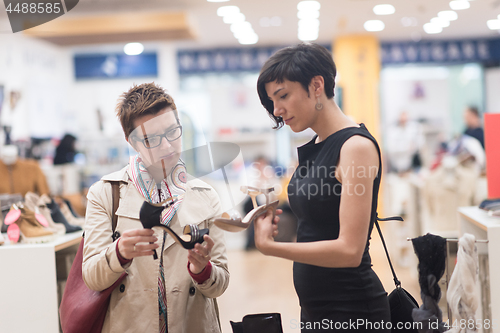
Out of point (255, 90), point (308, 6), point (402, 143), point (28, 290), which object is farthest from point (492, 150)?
point (402, 143)

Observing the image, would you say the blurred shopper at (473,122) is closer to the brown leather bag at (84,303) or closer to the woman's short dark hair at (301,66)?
the woman's short dark hair at (301,66)

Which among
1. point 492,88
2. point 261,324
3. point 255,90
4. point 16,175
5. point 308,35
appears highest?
point 308,35

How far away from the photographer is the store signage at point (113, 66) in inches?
317

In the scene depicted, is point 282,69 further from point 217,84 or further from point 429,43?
point 429,43

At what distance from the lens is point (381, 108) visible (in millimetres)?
8508

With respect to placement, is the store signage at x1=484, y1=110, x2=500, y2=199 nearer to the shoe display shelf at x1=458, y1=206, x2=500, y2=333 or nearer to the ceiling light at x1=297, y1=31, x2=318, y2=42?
the shoe display shelf at x1=458, y1=206, x2=500, y2=333

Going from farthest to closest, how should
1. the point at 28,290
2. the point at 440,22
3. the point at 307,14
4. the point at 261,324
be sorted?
the point at 440,22 < the point at 307,14 < the point at 28,290 < the point at 261,324

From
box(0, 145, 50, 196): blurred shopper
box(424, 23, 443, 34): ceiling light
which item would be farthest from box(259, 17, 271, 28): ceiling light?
box(0, 145, 50, 196): blurred shopper

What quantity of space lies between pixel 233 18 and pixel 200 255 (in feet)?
19.8

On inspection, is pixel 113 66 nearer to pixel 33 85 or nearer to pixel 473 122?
pixel 33 85

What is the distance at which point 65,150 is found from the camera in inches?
215

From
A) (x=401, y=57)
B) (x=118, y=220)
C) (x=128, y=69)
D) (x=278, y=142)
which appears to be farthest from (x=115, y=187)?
(x=401, y=57)

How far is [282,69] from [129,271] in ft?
2.41

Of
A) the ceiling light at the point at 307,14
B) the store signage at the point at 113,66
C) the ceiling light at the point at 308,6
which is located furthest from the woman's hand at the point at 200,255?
the store signage at the point at 113,66
